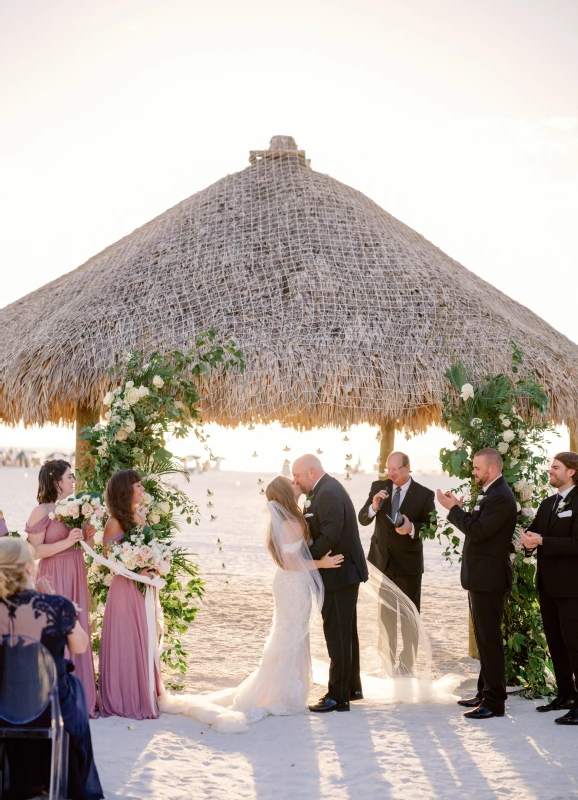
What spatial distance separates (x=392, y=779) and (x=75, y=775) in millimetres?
1820

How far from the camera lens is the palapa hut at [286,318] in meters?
7.52

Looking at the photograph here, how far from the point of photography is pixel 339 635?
20.9 ft

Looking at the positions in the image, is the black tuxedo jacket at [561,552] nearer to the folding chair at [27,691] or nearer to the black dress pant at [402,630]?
the black dress pant at [402,630]

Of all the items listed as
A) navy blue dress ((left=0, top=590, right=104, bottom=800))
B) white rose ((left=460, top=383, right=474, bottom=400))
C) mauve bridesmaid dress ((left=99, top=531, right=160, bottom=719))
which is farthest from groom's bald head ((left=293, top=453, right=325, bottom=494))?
navy blue dress ((left=0, top=590, right=104, bottom=800))

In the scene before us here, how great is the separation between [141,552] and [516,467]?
3.10 m

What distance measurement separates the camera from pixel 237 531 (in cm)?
2495

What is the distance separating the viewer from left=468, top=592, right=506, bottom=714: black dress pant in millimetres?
6121

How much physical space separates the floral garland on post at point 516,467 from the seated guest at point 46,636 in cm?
356

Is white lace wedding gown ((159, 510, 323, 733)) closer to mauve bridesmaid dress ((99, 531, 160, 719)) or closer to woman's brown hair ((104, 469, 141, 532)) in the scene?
mauve bridesmaid dress ((99, 531, 160, 719))

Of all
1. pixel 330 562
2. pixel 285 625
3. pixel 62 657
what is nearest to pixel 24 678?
pixel 62 657

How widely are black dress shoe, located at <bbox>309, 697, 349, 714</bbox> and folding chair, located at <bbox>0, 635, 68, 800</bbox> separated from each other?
265cm

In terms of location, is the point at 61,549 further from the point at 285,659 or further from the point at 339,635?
the point at 339,635

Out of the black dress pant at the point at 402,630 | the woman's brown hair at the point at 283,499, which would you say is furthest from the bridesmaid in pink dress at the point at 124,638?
the black dress pant at the point at 402,630

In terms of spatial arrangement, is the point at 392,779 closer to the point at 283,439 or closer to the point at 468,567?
the point at 468,567
